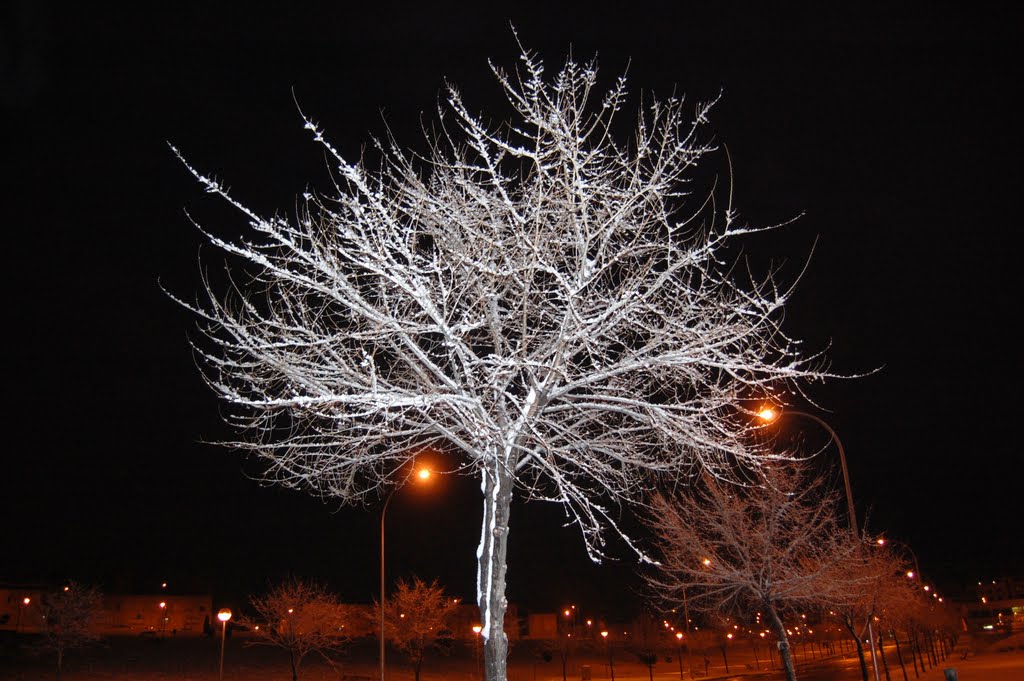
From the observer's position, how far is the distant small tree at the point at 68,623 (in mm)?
37312

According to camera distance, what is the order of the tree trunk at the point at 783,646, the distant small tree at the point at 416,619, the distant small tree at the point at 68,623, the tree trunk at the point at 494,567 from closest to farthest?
the tree trunk at the point at 494,567 < the tree trunk at the point at 783,646 < the distant small tree at the point at 68,623 < the distant small tree at the point at 416,619

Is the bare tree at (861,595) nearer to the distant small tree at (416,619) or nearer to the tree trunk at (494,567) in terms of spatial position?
the tree trunk at (494,567)

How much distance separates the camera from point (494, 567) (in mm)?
8297

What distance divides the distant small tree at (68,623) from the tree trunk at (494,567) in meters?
36.1

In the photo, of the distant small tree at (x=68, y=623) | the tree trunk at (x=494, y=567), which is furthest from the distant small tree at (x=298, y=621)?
the tree trunk at (x=494, y=567)

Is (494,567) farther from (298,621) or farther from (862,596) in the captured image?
(298,621)

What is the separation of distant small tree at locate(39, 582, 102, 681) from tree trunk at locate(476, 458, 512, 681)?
1419 inches

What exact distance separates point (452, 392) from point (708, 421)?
2.99 m

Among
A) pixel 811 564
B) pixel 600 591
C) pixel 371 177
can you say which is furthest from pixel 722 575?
pixel 600 591

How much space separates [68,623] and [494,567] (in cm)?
3921

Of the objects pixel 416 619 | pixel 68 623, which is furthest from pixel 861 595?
pixel 68 623

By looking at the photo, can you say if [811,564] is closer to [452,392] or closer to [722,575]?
[722,575]

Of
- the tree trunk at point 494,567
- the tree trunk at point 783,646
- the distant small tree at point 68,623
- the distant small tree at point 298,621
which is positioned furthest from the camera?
the distant small tree at point 68,623

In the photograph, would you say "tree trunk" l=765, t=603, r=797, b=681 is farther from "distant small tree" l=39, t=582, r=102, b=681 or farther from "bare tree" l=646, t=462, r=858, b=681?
"distant small tree" l=39, t=582, r=102, b=681
